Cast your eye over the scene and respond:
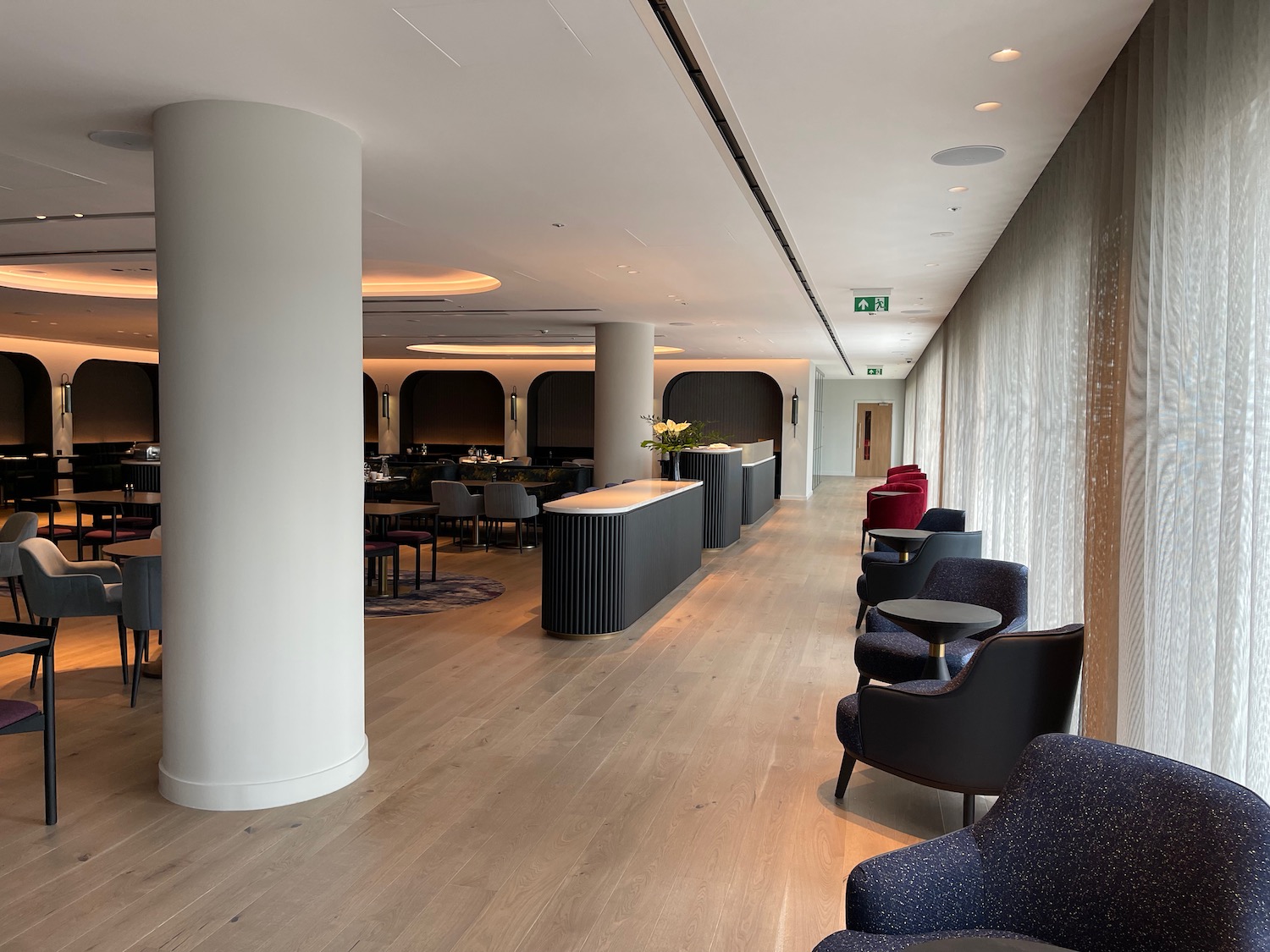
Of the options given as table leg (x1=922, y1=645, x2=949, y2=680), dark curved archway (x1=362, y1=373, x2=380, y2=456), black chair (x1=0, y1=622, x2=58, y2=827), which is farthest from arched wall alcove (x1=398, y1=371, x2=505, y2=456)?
black chair (x1=0, y1=622, x2=58, y2=827)

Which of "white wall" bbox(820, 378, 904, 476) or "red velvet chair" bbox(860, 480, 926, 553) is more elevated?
"white wall" bbox(820, 378, 904, 476)

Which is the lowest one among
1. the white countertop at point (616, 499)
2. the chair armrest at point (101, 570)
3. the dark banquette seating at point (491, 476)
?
the chair armrest at point (101, 570)

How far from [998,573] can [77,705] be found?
505cm

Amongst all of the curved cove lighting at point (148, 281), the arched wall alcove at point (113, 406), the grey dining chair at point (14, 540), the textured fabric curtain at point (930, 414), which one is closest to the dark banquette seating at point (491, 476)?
the curved cove lighting at point (148, 281)

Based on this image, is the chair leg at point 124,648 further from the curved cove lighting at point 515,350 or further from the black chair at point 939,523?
the curved cove lighting at point 515,350

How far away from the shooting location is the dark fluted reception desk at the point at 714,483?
11.3 m

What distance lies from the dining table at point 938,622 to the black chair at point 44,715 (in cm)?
347

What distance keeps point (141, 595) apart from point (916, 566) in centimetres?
516

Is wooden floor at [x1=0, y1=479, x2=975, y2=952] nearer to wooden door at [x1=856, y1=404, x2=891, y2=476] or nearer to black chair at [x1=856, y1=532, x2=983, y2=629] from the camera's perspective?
black chair at [x1=856, y1=532, x2=983, y2=629]

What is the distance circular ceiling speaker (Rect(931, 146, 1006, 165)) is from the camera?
4340 millimetres

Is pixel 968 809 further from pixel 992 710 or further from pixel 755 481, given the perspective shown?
pixel 755 481

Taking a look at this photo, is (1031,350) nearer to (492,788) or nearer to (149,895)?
(492,788)

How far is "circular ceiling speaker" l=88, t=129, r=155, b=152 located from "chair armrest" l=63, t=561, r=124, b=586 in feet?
9.45

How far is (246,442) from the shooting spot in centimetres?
376
